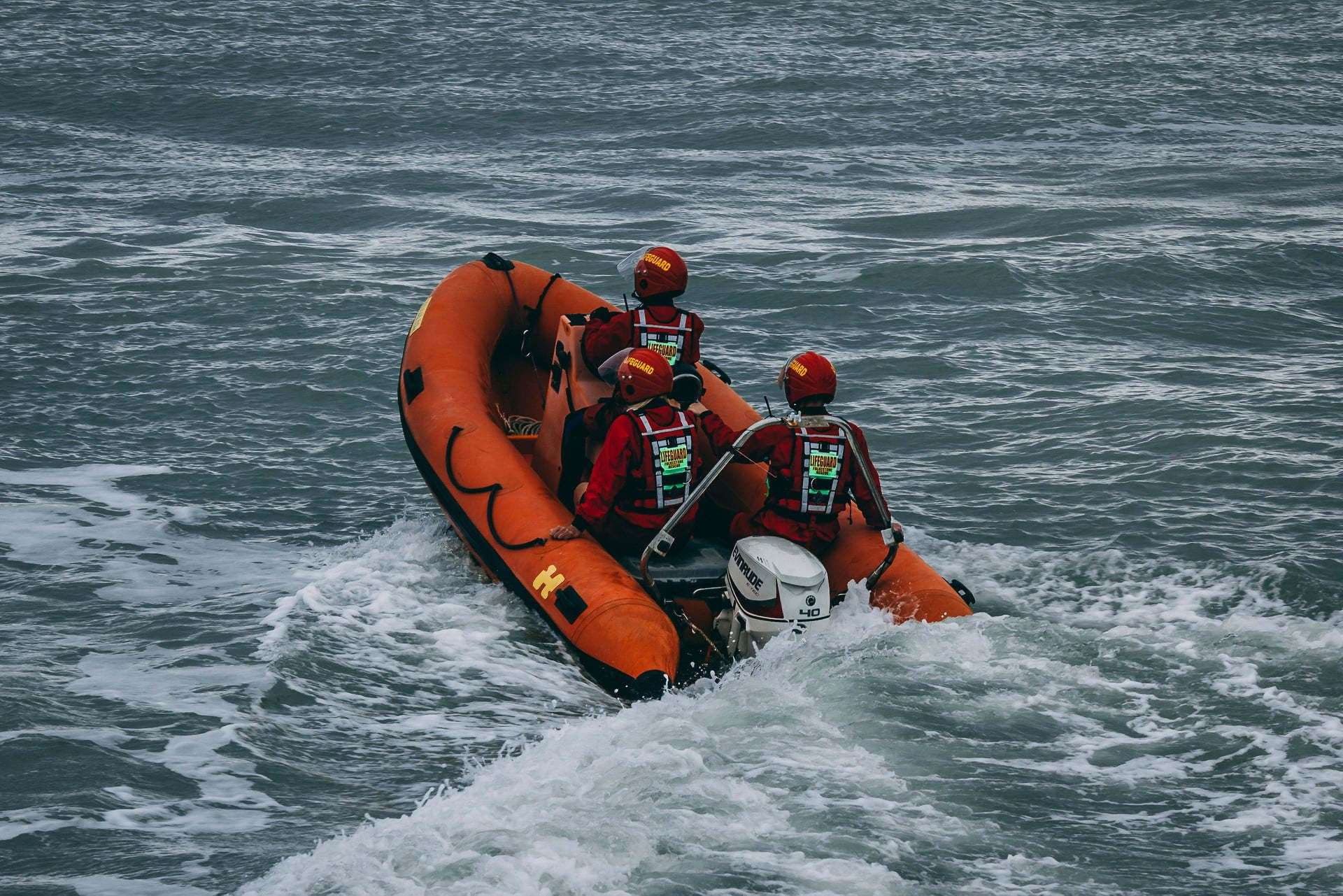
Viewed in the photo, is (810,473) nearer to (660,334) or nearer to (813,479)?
(813,479)

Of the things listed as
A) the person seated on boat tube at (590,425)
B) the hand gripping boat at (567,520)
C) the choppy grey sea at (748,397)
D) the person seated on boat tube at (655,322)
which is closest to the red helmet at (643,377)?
the person seated on boat tube at (590,425)

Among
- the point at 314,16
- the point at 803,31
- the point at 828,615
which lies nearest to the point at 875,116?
the point at 803,31

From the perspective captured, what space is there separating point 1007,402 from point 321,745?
554 cm

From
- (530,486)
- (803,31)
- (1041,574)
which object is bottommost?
(1041,574)

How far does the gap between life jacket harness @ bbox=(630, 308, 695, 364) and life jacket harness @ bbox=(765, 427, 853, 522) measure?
47.3 inches

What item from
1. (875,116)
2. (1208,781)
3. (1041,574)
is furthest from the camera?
(875,116)

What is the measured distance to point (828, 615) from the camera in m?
5.25

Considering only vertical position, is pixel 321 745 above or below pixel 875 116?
below

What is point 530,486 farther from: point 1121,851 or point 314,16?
point 314,16

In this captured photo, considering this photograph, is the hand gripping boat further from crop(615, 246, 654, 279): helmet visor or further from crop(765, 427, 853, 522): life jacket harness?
crop(615, 246, 654, 279): helmet visor

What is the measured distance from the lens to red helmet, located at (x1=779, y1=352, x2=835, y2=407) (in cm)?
537

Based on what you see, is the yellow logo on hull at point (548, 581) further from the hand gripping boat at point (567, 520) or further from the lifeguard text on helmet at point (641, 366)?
the lifeguard text on helmet at point (641, 366)

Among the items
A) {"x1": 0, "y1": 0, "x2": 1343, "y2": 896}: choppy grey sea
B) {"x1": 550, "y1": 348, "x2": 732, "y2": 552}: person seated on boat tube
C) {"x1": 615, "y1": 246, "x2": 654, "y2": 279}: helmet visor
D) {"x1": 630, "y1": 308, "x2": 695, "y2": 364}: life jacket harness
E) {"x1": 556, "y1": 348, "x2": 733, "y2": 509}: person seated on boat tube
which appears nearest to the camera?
{"x1": 0, "y1": 0, "x2": 1343, "y2": 896}: choppy grey sea

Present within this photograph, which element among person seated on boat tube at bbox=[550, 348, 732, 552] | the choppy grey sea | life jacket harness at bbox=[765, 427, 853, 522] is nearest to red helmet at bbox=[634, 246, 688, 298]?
person seated on boat tube at bbox=[550, 348, 732, 552]
